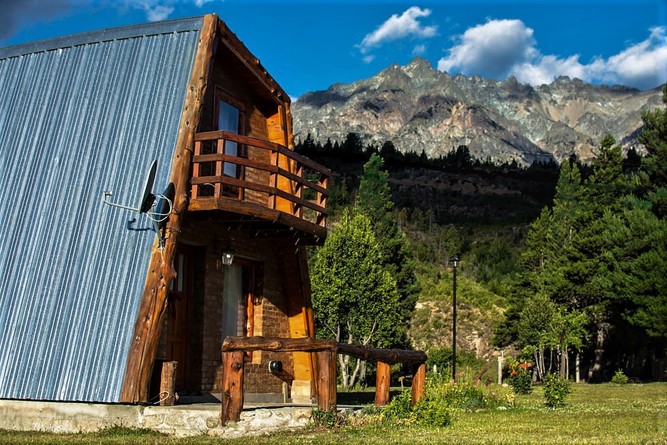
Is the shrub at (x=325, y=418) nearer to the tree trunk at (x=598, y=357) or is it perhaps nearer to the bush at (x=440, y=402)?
the bush at (x=440, y=402)

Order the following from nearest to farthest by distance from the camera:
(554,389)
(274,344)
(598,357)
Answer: (274,344) → (554,389) → (598,357)

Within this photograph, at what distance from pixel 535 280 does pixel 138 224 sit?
34.5m

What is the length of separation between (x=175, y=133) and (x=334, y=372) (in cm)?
542

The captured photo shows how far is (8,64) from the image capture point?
1684cm

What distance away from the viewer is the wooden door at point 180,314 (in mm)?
15281

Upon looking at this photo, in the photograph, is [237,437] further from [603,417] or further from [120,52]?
[120,52]

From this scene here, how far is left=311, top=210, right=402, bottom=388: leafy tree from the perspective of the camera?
34344 millimetres

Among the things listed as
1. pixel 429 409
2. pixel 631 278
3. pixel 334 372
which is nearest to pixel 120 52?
pixel 334 372

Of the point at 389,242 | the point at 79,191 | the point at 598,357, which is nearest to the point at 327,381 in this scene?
the point at 79,191

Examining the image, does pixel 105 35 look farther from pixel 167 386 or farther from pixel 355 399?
Answer: pixel 355 399

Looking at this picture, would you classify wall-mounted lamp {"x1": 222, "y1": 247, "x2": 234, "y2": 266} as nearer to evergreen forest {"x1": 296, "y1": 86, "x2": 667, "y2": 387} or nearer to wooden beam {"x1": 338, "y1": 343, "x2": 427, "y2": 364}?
wooden beam {"x1": 338, "y1": 343, "x2": 427, "y2": 364}

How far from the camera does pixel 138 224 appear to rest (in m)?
13.6

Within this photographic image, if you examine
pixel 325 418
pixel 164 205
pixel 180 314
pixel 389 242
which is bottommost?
pixel 325 418

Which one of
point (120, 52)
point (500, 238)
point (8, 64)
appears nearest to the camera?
point (120, 52)
